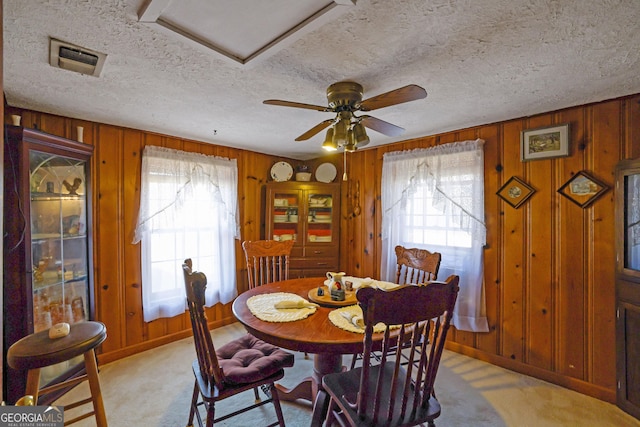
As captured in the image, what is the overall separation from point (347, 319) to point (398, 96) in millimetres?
1208

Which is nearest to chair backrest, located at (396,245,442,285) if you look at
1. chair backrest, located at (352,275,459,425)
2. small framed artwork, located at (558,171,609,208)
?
chair backrest, located at (352,275,459,425)

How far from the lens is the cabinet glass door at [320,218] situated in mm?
3838

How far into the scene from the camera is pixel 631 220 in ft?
6.49

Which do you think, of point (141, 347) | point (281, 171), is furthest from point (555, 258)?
point (141, 347)

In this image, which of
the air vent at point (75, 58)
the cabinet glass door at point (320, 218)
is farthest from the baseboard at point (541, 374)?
the air vent at point (75, 58)

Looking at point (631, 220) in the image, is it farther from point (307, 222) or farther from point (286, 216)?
point (286, 216)

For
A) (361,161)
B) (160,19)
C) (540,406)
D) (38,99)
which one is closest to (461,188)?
(361,161)

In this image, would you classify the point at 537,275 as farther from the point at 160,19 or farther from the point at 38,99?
the point at 38,99

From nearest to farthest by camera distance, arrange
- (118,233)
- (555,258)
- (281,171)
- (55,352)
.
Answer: (55,352), (555,258), (118,233), (281,171)

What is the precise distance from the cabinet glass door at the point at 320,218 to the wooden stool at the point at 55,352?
253 centimetres

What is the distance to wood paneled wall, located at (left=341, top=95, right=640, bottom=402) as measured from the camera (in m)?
2.17

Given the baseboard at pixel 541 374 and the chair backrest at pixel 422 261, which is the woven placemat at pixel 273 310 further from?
the baseboard at pixel 541 374

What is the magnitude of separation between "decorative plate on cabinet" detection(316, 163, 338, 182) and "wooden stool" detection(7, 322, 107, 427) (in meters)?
2.97

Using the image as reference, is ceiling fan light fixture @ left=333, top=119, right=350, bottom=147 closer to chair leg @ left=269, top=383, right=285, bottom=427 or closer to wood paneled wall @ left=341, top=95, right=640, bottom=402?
chair leg @ left=269, top=383, right=285, bottom=427
